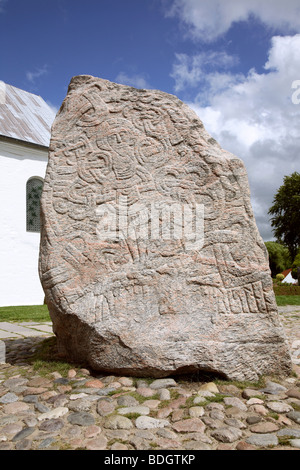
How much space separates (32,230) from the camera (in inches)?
483

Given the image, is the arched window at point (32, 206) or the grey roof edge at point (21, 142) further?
the arched window at point (32, 206)

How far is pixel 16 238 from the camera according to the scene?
11688 mm

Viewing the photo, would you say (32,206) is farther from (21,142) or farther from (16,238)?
(21,142)

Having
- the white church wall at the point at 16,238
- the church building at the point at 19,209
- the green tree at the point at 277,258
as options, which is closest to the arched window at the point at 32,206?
the church building at the point at 19,209

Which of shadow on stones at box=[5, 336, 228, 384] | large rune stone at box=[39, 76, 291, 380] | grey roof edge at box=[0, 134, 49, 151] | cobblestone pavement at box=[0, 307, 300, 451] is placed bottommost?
cobblestone pavement at box=[0, 307, 300, 451]

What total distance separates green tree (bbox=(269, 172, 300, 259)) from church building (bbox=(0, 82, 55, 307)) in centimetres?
1922

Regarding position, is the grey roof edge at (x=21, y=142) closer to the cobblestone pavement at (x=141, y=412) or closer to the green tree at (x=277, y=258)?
the cobblestone pavement at (x=141, y=412)

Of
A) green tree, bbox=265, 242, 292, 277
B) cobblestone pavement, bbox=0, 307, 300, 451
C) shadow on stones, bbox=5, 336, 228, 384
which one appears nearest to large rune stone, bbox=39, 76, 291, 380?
shadow on stones, bbox=5, 336, 228, 384

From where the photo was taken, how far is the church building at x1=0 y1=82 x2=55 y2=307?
11.5 m

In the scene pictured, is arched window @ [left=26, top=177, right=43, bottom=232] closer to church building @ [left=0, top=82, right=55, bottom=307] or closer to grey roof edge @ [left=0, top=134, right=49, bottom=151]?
church building @ [left=0, top=82, right=55, bottom=307]

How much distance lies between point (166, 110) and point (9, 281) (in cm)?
900

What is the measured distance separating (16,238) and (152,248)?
9.02 m

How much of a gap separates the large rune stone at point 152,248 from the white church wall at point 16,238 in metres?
8.24

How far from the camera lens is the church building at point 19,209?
11516 mm
